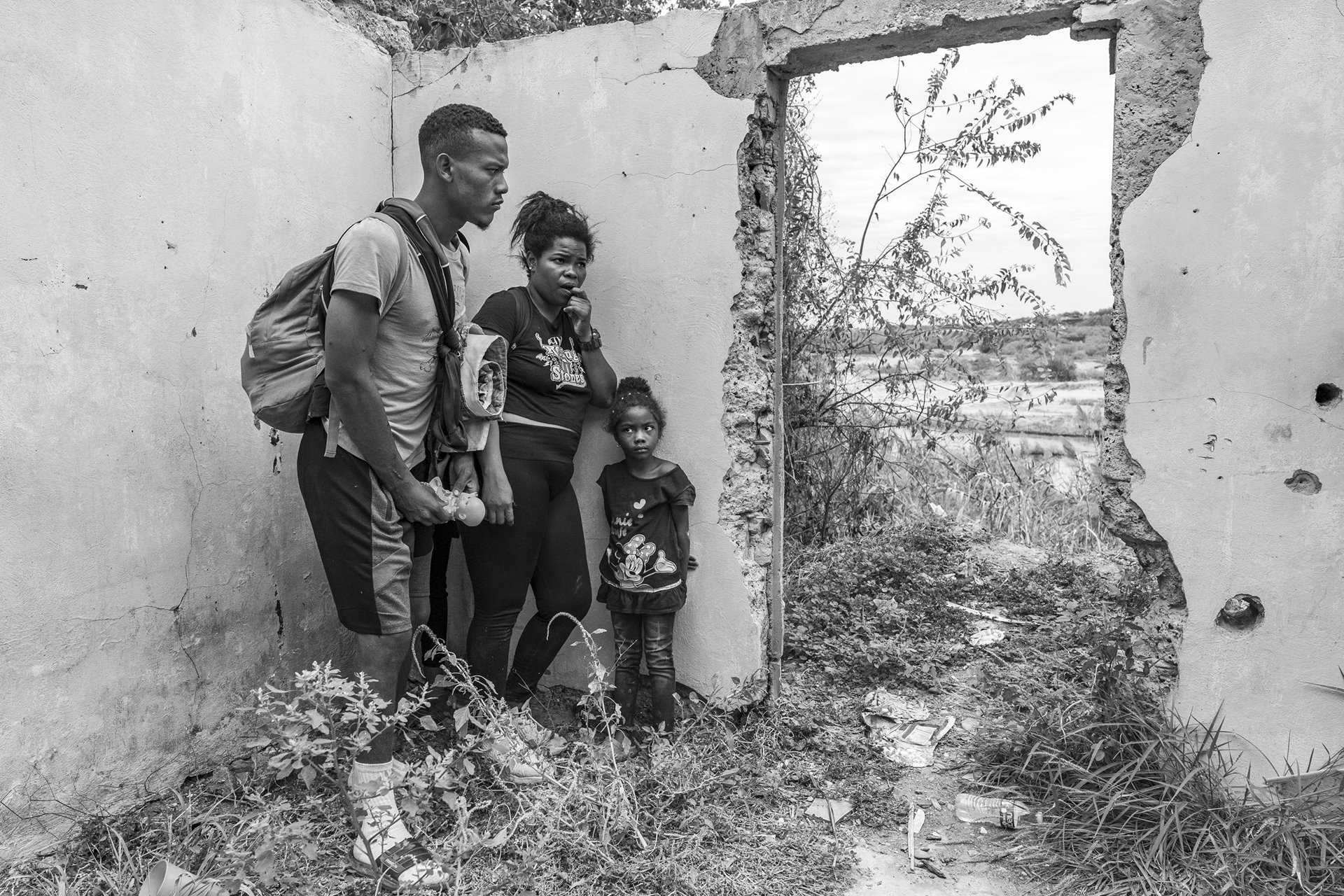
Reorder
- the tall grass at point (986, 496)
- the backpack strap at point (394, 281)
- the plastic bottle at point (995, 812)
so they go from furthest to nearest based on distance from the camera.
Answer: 1. the tall grass at point (986, 496)
2. the plastic bottle at point (995, 812)
3. the backpack strap at point (394, 281)

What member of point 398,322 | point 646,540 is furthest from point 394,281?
point 646,540

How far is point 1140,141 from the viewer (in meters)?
2.68

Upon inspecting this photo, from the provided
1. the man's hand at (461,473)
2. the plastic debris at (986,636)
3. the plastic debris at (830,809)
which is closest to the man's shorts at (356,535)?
the man's hand at (461,473)

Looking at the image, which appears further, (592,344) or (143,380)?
(592,344)

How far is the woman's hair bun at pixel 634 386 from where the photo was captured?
3.22 m

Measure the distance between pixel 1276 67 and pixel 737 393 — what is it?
186cm

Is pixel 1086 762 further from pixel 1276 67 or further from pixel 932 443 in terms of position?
pixel 932 443

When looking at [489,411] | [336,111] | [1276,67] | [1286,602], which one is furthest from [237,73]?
[1286,602]

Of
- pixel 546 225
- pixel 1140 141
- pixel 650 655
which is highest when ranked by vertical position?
pixel 1140 141

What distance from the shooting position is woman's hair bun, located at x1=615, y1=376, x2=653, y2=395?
3.22 meters

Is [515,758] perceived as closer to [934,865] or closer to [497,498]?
[497,498]

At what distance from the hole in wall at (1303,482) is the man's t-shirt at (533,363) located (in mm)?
2222

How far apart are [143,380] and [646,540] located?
1660 mm

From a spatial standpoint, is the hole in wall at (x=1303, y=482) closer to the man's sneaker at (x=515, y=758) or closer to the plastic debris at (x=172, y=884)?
the man's sneaker at (x=515, y=758)
